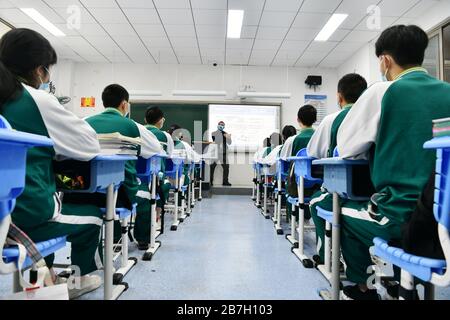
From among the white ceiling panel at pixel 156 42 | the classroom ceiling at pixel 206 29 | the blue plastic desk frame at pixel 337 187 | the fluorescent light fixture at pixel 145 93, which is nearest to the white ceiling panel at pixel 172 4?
the classroom ceiling at pixel 206 29

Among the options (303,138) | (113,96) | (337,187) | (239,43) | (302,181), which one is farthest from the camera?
(239,43)

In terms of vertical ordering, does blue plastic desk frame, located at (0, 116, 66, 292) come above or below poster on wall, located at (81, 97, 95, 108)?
below

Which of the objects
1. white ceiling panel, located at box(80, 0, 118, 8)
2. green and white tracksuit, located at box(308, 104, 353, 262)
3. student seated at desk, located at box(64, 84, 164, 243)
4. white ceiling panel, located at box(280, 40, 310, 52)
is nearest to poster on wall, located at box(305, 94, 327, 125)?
white ceiling panel, located at box(280, 40, 310, 52)

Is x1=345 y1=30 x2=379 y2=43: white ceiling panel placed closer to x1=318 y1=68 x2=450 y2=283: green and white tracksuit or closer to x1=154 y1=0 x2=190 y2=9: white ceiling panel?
x1=154 y1=0 x2=190 y2=9: white ceiling panel

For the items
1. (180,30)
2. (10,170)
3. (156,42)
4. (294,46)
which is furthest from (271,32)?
(10,170)

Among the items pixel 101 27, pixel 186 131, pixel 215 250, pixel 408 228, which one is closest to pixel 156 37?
pixel 101 27

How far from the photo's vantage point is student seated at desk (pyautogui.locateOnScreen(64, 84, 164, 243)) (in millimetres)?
1645

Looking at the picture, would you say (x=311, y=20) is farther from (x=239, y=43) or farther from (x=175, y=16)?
(x=175, y=16)

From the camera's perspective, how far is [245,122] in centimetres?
739

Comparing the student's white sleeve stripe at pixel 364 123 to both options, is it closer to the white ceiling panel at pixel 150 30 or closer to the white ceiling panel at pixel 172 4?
the white ceiling panel at pixel 172 4

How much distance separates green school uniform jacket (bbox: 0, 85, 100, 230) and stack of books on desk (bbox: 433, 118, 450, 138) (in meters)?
1.17

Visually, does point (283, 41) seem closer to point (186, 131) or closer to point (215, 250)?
point (186, 131)

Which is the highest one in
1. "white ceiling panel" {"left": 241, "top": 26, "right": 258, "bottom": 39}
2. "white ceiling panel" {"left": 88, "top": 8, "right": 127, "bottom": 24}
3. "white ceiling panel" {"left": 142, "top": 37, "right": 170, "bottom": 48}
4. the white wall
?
"white ceiling panel" {"left": 142, "top": 37, "right": 170, "bottom": 48}

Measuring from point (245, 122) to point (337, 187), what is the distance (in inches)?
242
